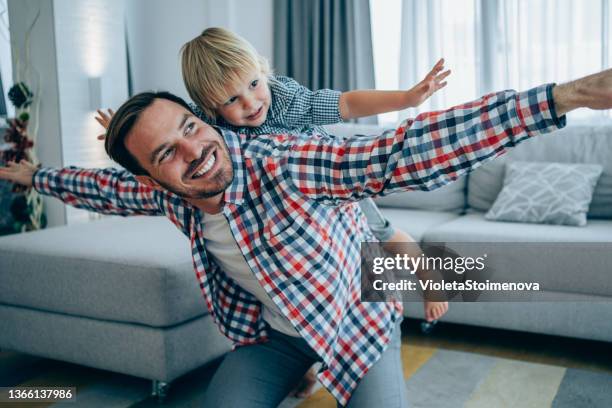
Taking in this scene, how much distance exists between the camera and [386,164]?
1150 millimetres

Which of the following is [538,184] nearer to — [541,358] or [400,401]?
[541,358]

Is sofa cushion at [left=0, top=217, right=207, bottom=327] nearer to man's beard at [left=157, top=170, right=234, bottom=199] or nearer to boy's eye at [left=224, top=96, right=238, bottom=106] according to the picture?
boy's eye at [left=224, top=96, right=238, bottom=106]

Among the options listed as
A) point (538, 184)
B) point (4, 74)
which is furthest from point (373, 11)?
point (4, 74)

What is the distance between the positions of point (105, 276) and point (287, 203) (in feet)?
3.49

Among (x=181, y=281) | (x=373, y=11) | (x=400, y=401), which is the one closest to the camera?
(x=400, y=401)

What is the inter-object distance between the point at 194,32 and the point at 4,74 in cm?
148

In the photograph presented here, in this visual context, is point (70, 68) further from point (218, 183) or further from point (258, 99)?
point (218, 183)

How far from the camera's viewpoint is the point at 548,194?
2803 millimetres

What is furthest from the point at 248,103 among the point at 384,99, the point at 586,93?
the point at 586,93

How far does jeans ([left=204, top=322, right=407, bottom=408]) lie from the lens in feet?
5.02

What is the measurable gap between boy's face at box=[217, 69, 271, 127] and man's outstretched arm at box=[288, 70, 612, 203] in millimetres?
585

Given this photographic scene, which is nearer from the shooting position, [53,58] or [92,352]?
[92,352]


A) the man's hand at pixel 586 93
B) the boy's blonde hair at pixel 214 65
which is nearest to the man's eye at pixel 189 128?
the boy's blonde hair at pixel 214 65

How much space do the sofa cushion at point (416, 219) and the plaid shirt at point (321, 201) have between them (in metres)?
1.13
